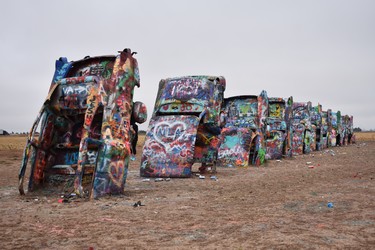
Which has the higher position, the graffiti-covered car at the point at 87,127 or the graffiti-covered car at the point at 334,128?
the graffiti-covered car at the point at 334,128

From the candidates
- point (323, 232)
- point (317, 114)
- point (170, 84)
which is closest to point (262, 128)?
point (170, 84)

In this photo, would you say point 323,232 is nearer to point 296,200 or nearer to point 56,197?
point 296,200

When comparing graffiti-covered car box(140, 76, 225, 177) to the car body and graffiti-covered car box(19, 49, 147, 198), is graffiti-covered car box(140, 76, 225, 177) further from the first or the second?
the car body

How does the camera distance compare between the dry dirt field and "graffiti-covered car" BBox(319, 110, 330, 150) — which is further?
"graffiti-covered car" BBox(319, 110, 330, 150)

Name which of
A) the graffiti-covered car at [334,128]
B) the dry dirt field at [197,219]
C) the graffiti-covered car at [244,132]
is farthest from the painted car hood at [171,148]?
the graffiti-covered car at [334,128]

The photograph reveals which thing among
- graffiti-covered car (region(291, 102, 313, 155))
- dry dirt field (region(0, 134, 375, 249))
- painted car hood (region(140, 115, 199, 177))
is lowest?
dry dirt field (region(0, 134, 375, 249))

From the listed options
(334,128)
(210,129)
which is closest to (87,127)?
(210,129)

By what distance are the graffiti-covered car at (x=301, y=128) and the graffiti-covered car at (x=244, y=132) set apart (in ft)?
23.6

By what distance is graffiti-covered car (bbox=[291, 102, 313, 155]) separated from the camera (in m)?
21.8

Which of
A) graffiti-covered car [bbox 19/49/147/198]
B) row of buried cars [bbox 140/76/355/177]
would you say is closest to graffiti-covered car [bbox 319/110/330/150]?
row of buried cars [bbox 140/76/355/177]

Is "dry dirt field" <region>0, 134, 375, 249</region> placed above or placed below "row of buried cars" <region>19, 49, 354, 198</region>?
below

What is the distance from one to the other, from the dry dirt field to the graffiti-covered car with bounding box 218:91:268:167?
240 inches

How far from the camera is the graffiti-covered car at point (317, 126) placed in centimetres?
2527

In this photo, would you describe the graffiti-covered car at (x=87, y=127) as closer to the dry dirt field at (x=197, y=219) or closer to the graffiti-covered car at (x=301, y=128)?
the dry dirt field at (x=197, y=219)
